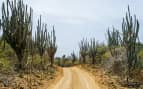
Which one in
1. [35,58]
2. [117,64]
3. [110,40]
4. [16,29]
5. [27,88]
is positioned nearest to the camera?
[27,88]

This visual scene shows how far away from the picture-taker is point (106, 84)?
30.6 metres

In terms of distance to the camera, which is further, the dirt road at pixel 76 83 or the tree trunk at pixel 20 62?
the tree trunk at pixel 20 62

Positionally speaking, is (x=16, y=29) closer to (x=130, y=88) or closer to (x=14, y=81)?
(x=14, y=81)

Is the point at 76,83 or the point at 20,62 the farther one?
the point at 20,62

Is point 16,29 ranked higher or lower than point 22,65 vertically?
higher

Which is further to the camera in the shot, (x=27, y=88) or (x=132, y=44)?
(x=132, y=44)

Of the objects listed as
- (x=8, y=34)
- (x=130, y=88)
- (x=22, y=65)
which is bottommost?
(x=130, y=88)

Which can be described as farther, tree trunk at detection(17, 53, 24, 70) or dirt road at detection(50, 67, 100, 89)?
tree trunk at detection(17, 53, 24, 70)

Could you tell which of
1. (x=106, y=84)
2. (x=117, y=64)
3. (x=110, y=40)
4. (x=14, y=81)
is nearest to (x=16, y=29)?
(x=14, y=81)

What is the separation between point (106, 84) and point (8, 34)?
1092 cm

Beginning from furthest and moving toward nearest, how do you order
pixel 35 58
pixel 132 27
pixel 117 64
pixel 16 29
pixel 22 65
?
pixel 35 58 → pixel 117 64 → pixel 22 65 → pixel 16 29 → pixel 132 27

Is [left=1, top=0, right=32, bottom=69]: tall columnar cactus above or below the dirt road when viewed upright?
above

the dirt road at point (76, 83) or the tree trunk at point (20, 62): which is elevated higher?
the tree trunk at point (20, 62)

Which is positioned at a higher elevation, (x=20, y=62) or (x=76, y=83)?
(x=20, y=62)
